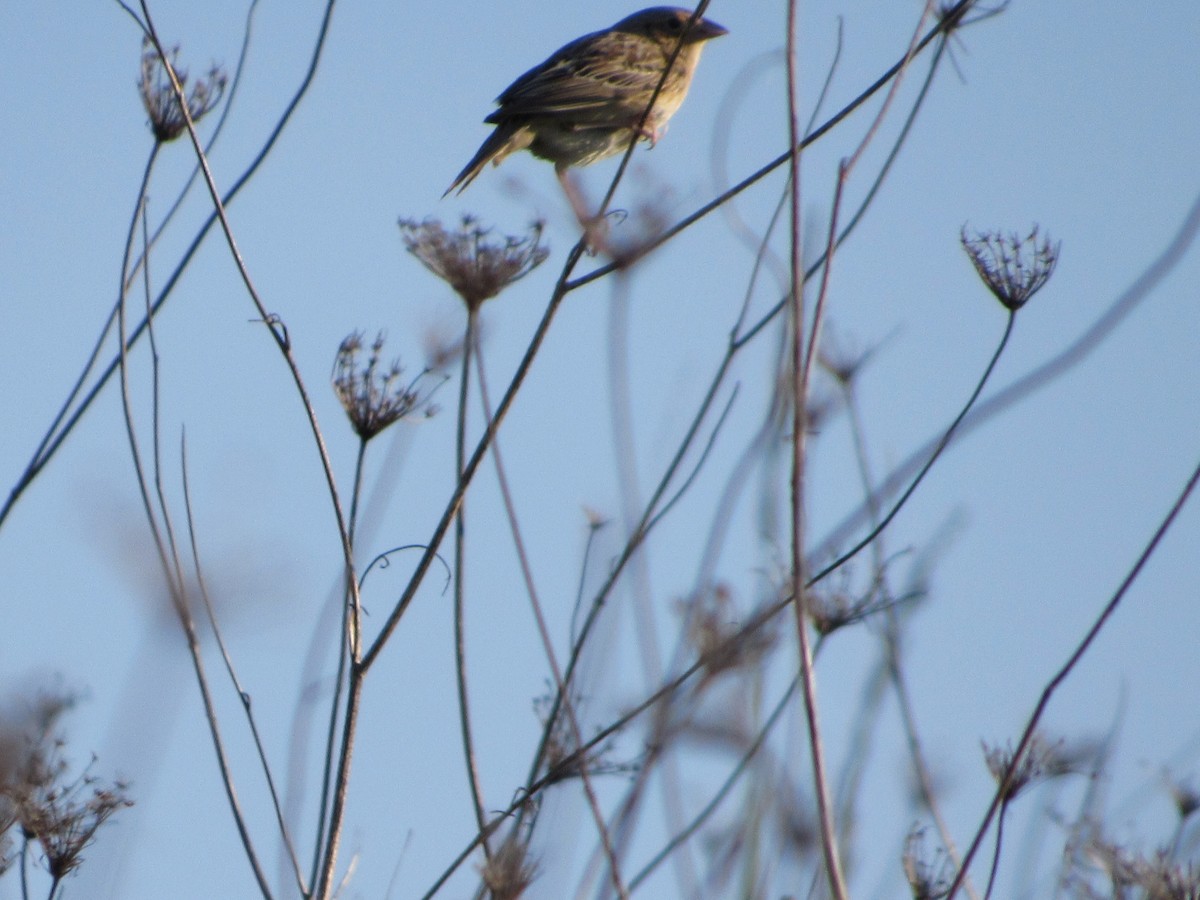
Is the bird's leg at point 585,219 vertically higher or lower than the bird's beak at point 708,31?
lower

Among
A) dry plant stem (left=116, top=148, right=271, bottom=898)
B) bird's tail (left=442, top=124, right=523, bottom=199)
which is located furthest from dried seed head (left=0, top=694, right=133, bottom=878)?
bird's tail (left=442, top=124, right=523, bottom=199)

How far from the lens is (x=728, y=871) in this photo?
9.25 feet

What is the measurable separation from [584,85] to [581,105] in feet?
0.65

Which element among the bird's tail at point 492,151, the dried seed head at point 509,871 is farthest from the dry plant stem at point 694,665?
the bird's tail at point 492,151

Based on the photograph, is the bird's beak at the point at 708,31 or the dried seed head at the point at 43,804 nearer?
the dried seed head at the point at 43,804

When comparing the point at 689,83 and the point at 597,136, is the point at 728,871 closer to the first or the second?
the point at 597,136

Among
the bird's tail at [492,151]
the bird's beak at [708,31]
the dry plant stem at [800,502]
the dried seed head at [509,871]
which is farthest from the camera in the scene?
the bird's beak at [708,31]

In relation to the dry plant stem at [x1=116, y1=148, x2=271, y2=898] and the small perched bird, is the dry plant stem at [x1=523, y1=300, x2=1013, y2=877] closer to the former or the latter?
the dry plant stem at [x1=116, y1=148, x2=271, y2=898]

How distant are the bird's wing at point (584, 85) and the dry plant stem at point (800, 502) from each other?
15.8 ft

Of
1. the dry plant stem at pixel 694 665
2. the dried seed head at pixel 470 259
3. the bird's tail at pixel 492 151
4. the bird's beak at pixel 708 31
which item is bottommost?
the dry plant stem at pixel 694 665

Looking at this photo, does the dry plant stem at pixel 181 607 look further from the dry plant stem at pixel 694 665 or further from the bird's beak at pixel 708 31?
the bird's beak at pixel 708 31

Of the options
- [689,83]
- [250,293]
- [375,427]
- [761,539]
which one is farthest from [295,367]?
[689,83]

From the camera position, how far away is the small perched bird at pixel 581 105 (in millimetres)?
7004

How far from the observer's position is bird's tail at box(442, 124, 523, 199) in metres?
6.46
